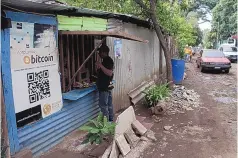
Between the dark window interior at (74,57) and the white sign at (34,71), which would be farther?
the dark window interior at (74,57)

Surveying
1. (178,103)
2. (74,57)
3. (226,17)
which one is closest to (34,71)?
(74,57)

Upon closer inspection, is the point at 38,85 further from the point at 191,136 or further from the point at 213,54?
the point at 213,54

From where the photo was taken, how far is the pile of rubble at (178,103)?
25.6 feet

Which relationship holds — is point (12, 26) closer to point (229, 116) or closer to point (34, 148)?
point (34, 148)

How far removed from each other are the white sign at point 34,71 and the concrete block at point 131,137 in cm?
136

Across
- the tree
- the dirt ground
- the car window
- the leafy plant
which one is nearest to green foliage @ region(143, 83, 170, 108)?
the dirt ground

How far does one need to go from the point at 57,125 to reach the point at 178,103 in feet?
15.7

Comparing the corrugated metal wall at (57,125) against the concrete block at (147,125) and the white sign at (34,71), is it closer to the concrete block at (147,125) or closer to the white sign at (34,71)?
the white sign at (34,71)

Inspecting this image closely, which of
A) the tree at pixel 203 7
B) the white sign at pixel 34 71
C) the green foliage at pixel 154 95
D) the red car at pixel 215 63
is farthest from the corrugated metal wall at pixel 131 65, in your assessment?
the tree at pixel 203 7

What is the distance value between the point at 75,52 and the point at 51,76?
1.23 meters

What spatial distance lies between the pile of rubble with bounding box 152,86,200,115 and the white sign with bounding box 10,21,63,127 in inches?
134

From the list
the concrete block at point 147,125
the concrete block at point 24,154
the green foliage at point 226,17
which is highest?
the green foliage at point 226,17

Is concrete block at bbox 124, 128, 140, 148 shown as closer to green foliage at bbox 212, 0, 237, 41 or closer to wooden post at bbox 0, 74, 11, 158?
wooden post at bbox 0, 74, 11, 158

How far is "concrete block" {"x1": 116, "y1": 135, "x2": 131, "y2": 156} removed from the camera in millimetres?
4887
